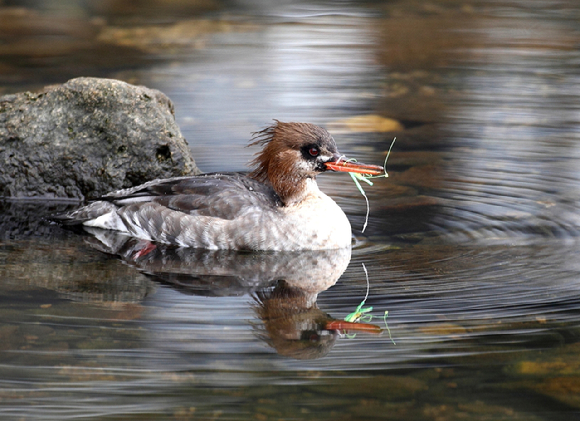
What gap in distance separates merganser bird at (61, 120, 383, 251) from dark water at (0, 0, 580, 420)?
21 cm

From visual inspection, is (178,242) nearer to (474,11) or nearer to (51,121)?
(51,121)

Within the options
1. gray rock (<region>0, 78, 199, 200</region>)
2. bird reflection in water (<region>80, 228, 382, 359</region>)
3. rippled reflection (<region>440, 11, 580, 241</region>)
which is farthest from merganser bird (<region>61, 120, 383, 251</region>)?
rippled reflection (<region>440, 11, 580, 241</region>)

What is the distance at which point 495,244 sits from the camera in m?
6.76

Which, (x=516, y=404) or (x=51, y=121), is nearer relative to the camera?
(x=516, y=404)

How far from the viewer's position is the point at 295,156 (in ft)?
23.1

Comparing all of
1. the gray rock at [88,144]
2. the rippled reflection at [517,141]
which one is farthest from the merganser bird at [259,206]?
the rippled reflection at [517,141]

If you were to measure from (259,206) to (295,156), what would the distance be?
1.78 ft

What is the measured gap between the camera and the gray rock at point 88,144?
8328 mm

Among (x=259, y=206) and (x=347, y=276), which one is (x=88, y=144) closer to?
(x=259, y=206)

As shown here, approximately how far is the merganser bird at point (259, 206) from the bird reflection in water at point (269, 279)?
0.37 ft

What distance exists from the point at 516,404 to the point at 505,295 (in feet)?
4.86

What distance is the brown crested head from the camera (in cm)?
696

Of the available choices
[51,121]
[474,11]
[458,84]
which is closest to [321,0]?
[474,11]

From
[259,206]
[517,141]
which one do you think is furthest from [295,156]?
[517,141]
